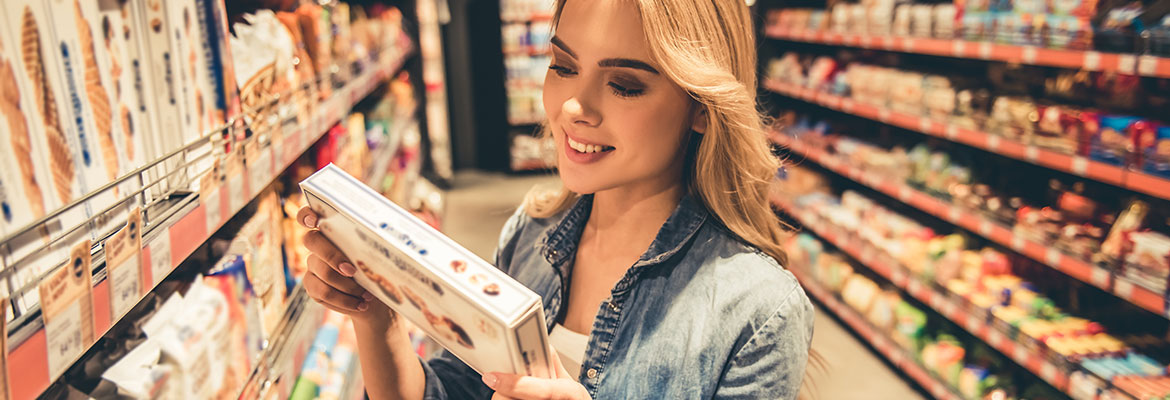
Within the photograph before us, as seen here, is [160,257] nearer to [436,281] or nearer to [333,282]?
[333,282]

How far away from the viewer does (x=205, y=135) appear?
1.13m

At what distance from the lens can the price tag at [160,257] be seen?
846 mm

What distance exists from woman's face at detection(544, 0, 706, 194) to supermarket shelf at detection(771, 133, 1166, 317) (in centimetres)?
73

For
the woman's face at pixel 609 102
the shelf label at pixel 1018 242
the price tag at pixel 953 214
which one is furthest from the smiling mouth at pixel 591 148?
the price tag at pixel 953 214

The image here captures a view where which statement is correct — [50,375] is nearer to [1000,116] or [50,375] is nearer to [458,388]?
[458,388]

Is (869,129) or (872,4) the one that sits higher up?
(872,4)

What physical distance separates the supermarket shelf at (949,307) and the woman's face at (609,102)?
1988mm

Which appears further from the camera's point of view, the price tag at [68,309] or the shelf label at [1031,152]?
the shelf label at [1031,152]

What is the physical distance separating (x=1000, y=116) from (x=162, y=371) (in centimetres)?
287

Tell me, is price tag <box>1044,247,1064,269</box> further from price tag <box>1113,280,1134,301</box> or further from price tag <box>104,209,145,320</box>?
price tag <box>104,209,145,320</box>

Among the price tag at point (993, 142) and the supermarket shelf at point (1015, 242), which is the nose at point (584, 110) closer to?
the supermarket shelf at point (1015, 242)

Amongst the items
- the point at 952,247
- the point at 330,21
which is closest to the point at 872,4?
the point at 952,247

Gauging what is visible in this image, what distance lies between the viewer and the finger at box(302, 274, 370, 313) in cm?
101

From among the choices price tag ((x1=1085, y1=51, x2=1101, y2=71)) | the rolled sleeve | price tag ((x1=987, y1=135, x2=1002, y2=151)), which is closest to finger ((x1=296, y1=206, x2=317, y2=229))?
the rolled sleeve
